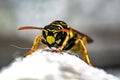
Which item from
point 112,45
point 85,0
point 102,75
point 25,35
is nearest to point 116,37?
point 112,45

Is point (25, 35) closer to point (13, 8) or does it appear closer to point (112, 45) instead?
point (13, 8)

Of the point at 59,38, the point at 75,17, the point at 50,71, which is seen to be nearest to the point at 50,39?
the point at 59,38

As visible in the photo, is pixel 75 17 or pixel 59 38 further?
pixel 75 17

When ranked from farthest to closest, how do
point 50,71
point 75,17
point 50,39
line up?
point 75,17 → point 50,39 → point 50,71

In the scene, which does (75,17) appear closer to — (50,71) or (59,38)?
(59,38)

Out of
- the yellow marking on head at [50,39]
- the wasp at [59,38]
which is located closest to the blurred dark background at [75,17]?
the wasp at [59,38]

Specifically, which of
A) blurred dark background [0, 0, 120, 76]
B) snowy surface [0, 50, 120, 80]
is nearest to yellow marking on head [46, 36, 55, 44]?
snowy surface [0, 50, 120, 80]
